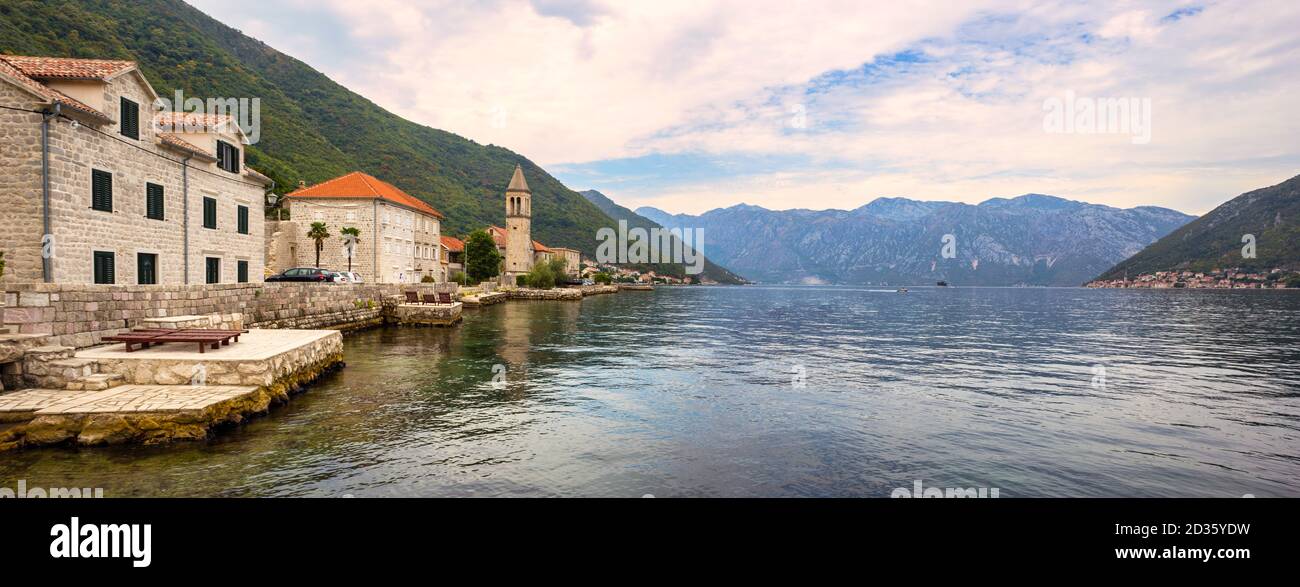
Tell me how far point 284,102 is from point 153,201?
122 m

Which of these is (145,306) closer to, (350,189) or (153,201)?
(153,201)

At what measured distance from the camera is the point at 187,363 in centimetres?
1277

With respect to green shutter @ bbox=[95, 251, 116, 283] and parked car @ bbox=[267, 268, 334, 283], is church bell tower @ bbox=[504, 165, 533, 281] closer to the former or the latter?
parked car @ bbox=[267, 268, 334, 283]

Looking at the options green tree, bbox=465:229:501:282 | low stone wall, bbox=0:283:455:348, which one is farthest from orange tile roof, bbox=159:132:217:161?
green tree, bbox=465:229:501:282

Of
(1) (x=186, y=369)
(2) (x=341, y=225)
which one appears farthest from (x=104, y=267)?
(2) (x=341, y=225)

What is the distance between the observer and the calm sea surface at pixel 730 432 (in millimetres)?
9547

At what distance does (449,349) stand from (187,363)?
47.0 feet

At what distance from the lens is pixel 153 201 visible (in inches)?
969

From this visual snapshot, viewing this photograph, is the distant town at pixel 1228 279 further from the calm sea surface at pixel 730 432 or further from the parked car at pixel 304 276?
the parked car at pixel 304 276

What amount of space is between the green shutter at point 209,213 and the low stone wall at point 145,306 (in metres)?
5.27

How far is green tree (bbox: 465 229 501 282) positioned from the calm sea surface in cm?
6248

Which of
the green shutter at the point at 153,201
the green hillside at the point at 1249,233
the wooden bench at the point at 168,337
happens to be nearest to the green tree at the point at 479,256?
the green shutter at the point at 153,201
